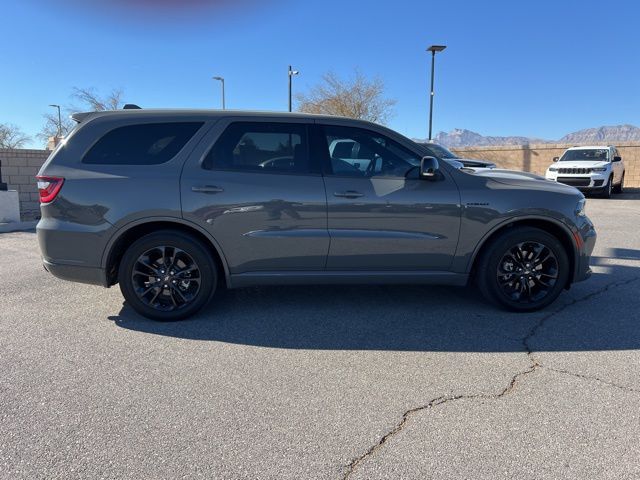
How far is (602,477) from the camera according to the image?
2285mm

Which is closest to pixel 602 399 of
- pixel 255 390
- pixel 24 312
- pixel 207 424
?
pixel 255 390

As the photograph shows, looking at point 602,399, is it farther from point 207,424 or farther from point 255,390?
point 207,424

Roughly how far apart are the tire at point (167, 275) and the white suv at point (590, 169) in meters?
16.5

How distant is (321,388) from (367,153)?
2.20 m

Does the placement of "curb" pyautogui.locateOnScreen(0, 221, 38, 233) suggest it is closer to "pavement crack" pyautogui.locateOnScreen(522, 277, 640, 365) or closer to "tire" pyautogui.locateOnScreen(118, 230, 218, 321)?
"tire" pyautogui.locateOnScreen(118, 230, 218, 321)

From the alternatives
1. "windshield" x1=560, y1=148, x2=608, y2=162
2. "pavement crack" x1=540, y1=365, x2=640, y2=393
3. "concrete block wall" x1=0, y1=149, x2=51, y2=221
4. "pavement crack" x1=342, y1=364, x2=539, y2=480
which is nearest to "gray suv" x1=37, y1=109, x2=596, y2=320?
"pavement crack" x1=540, y1=365, x2=640, y2=393

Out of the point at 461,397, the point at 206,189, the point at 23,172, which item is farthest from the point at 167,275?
the point at 23,172

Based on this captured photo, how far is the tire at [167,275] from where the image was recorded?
13.7 feet

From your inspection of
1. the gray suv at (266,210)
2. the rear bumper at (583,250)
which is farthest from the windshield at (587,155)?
the gray suv at (266,210)

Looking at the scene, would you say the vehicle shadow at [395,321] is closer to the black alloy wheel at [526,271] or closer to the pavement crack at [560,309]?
the pavement crack at [560,309]

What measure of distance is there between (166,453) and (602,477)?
84.3 inches

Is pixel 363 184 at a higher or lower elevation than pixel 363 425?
higher

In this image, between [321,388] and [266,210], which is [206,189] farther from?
[321,388]

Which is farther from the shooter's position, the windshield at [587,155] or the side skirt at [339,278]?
the windshield at [587,155]
